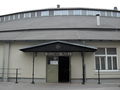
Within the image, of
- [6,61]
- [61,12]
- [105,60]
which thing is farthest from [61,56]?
[61,12]

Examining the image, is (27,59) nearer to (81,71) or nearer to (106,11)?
(81,71)

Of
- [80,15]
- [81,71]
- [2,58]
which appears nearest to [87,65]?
[81,71]

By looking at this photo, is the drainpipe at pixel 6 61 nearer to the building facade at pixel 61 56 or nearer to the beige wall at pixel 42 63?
the building facade at pixel 61 56

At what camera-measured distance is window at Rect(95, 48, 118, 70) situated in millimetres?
15961

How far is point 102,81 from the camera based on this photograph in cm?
1542

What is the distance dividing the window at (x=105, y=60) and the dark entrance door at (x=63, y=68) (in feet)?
9.35

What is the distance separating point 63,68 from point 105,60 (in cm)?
403

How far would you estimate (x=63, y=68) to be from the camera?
1678cm

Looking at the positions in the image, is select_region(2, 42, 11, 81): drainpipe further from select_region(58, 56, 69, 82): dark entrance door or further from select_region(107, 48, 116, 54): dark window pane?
select_region(107, 48, 116, 54): dark window pane

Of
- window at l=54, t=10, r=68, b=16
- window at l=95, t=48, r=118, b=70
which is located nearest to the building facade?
window at l=95, t=48, r=118, b=70

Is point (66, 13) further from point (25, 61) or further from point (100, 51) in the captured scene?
point (25, 61)

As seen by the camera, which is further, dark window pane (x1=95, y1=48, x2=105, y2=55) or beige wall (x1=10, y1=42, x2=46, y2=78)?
dark window pane (x1=95, y1=48, x2=105, y2=55)

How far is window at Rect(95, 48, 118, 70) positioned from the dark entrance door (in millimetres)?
2850

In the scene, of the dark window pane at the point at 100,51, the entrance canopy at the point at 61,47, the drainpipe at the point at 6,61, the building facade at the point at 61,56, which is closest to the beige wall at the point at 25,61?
the building facade at the point at 61,56
